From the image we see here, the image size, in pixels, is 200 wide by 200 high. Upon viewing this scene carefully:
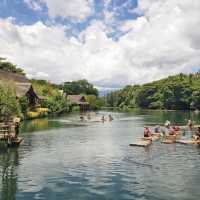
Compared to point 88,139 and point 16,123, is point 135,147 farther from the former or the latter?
point 16,123

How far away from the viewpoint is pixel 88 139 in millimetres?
42500

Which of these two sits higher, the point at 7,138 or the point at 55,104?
the point at 55,104

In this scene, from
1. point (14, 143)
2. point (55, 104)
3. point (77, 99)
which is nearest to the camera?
point (14, 143)

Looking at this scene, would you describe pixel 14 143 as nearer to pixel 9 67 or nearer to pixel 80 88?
pixel 9 67

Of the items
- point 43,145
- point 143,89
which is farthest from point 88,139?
point 143,89

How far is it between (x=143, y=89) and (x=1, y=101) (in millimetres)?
132756

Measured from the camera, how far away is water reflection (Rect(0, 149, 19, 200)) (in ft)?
64.1

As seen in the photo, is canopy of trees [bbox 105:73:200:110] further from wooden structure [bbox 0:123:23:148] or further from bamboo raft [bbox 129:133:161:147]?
wooden structure [bbox 0:123:23:148]

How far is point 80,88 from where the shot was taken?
601 feet

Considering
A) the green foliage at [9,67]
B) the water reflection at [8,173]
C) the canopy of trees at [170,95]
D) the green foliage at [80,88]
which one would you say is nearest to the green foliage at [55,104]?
the green foliage at [9,67]

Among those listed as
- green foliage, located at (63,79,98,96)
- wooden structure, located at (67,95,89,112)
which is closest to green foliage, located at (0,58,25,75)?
wooden structure, located at (67,95,89,112)

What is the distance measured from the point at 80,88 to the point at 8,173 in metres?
160

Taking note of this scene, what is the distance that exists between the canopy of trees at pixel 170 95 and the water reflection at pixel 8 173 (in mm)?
123825

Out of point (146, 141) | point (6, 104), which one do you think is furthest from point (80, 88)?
point (146, 141)
